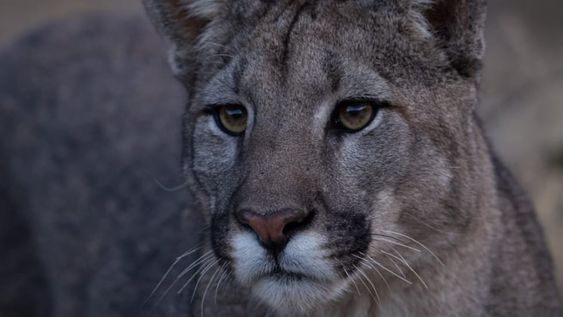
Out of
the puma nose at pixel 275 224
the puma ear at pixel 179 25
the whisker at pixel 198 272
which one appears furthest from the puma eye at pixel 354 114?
the puma ear at pixel 179 25

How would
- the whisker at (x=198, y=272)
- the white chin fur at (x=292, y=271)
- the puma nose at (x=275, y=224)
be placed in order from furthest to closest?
the whisker at (x=198, y=272), the white chin fur at (x=292, y=271), the puma nose at (x=275, y=224)

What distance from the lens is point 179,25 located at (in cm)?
637

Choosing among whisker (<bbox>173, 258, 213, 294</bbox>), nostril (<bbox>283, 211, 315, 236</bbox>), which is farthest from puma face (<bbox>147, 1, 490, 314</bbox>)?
whisker (<bbox>173, 258, 213, 294</bbox>)

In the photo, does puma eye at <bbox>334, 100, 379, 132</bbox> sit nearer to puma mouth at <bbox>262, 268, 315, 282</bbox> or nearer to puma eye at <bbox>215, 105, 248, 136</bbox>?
puma eye at <bbox>215, 105, 248, 136</bbox>

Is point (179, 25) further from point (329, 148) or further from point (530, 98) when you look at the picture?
point (530, 98)

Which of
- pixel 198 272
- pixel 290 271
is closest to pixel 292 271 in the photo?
pixel 290 271

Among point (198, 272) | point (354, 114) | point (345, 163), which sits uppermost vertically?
point (354, 114)

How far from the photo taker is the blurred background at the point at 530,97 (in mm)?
9398

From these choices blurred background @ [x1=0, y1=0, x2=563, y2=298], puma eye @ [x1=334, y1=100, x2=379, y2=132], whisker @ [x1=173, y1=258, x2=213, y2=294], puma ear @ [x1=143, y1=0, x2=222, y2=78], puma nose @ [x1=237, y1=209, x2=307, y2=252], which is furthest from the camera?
blurred background @ [x1=0, y1=0, x2=563, y2=298]

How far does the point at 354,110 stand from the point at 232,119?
632 millimetres

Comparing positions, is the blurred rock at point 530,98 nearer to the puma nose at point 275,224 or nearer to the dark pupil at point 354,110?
the dark pupil at point 354,110

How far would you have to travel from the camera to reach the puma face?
5.08 m

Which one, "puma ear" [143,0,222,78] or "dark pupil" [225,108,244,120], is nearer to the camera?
"dark pupil" [225,108,244,120]

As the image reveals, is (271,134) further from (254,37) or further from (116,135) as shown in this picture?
(116,135)
